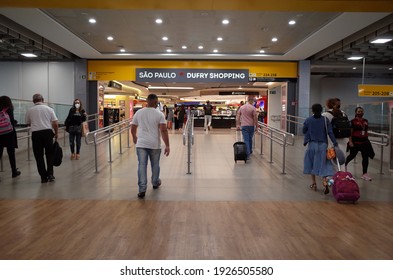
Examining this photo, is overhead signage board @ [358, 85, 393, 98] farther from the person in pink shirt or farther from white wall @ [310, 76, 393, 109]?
white wall @ [310, 76, 393, 109]

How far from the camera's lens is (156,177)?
5645 millimetres

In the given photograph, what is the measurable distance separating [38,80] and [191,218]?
581 inches

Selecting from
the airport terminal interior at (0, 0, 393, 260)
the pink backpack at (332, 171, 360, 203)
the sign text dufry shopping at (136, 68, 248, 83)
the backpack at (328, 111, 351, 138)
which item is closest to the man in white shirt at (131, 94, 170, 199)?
the airport terminal interior at (0, 0, 393, 260)

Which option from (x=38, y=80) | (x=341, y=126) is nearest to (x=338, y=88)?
(x=38, y=80)

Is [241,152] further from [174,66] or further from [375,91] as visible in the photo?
[174,66]

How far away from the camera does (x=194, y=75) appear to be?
1627cm

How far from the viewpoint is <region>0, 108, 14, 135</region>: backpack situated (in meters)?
6.30

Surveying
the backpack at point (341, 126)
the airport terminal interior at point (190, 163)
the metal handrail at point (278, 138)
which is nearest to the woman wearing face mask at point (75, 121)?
the airport terminal interior at point (190, 163)

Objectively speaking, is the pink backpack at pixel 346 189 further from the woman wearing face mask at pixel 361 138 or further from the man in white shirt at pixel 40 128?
the man in white shirt at pixel 40 128

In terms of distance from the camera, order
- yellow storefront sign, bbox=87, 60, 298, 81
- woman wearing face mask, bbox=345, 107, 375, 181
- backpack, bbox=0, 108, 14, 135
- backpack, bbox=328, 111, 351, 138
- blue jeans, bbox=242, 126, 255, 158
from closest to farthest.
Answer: backpack, bbox=328, 111, 351, 138 < backpack, bbox=0, 108, 14, 135 < woman wearing face mask, bbox=345, 107, 375, 181 < blue jeans, bbox=242, 126, 255, 158 < yellow storefront sign, bbox=87, 60, 298, 81

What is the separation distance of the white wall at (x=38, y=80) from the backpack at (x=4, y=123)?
1089 cm

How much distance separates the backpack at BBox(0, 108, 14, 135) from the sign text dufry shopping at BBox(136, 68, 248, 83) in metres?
9.85
